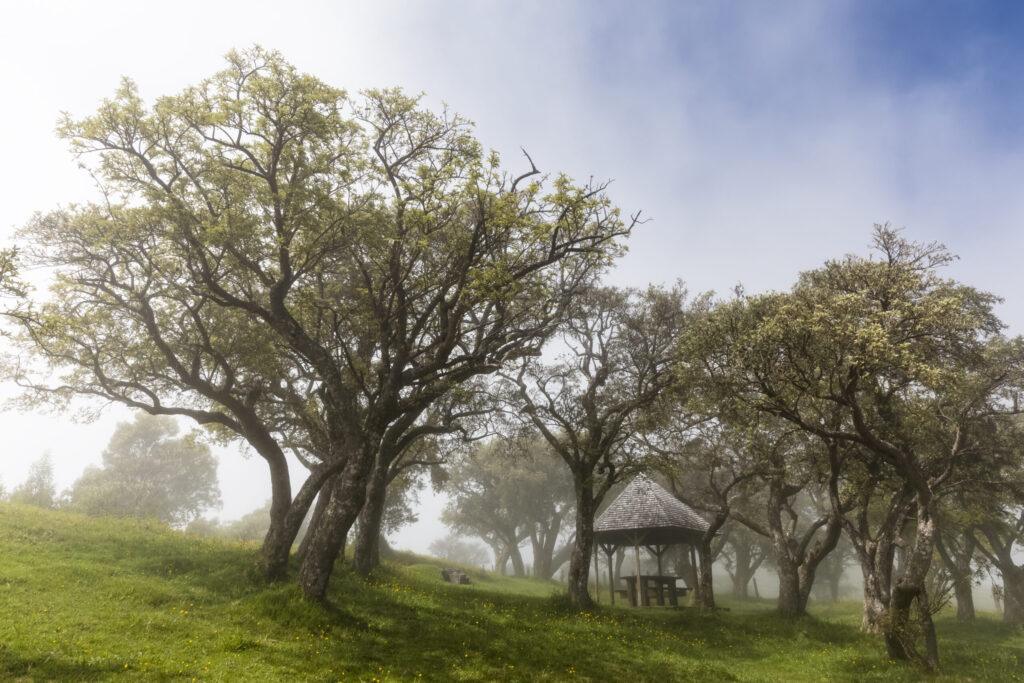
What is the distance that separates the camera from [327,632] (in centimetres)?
1482

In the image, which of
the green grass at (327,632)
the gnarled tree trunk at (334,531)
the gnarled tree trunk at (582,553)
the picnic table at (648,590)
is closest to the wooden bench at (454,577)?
the picnic table at (648,590)

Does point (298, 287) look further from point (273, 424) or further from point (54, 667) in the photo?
point (54, 667)

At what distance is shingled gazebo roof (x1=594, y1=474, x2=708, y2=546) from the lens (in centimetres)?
3061

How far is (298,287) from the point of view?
68.7 feet

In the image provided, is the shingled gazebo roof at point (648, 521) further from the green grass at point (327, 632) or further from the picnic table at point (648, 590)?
the green grass at point (327, 632)

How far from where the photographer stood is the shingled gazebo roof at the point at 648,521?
30.6m

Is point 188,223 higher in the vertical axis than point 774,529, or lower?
higher

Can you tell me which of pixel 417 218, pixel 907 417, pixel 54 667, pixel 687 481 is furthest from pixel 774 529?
pixel 54 667

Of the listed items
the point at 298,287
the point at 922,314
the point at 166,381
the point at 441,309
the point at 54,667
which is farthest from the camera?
the point at 166,381

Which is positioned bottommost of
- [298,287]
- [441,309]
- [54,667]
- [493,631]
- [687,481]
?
[493,631]

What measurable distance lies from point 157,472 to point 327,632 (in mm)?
64473

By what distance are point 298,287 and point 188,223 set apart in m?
4.62

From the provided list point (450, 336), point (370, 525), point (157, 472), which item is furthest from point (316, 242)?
point (157, 472)

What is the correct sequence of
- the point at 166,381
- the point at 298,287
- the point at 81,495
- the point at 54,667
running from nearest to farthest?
the point at 54,667 < the point at 298,287 < the point at 166,381 < the point at 81,495
